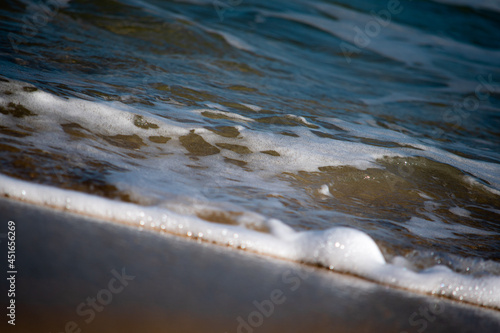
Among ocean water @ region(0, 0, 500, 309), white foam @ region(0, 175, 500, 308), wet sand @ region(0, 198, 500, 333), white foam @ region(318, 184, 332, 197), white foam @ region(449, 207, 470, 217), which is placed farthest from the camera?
white foam @ region(449, 207, 470, 217)

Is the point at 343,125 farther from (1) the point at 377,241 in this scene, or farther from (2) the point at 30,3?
(2) the point at 30,3

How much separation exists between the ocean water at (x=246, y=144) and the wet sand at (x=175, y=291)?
11cm

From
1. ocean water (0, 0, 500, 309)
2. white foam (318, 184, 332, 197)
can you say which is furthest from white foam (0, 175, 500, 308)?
white foam (318, 184, 332, 197)

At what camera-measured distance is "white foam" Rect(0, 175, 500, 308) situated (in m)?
2.07

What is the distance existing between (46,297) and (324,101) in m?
4.27

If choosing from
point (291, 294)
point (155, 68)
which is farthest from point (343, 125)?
point (291, 294)

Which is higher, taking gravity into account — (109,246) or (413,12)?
(413,12)

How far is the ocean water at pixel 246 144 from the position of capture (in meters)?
2.18

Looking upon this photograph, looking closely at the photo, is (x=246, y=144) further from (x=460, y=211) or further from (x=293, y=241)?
(x=460, y=211)

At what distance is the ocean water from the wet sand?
0.11 meters

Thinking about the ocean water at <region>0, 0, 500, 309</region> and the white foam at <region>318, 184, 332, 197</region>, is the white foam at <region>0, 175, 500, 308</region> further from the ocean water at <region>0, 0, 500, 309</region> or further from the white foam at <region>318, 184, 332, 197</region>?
the white foam at <region>318, 184, 332, 197</region>

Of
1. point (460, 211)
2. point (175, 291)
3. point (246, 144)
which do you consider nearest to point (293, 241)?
point (175, 291)

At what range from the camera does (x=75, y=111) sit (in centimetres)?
306

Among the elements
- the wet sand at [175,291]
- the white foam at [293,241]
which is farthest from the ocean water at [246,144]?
the wet sand at [175,291]
